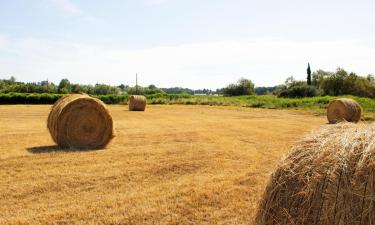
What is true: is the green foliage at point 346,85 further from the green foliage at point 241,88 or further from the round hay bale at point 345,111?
the round hay bale at point 345,111

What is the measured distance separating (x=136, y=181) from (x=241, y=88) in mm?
78594

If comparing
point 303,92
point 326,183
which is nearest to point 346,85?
point 303,92

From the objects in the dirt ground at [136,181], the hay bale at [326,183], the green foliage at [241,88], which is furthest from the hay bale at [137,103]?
the green foliage at [241,88]

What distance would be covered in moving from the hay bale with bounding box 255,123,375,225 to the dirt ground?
86 cm

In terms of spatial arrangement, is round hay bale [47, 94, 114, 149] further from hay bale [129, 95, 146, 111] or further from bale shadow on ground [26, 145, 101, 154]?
hay bale [129, 95, 146, 111]

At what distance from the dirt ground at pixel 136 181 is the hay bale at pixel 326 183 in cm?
86

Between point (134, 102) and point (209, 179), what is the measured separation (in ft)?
83.7

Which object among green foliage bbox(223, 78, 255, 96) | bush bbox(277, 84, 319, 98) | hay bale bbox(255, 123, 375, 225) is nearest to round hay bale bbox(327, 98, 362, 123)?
hay bale bbox(255, 123, 375, 225)

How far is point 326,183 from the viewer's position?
4.27 metres

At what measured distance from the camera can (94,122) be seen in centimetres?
1395

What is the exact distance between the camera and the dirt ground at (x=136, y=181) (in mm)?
6785

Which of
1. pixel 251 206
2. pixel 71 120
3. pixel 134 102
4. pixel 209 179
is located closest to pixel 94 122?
pixel 71 120

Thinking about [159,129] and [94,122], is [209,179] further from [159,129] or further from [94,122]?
[159,129]

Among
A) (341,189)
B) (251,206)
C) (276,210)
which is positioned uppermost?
(341,189)
